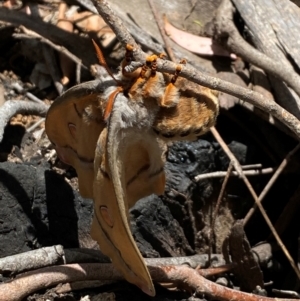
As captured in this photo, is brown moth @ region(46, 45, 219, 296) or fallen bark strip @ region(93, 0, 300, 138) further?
brown moth @ region(46, 45, 219, 296)

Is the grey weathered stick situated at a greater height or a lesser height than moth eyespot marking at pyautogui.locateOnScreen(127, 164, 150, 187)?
lesser

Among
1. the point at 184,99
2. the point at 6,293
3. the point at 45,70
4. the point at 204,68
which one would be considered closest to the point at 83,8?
the point at 45,70

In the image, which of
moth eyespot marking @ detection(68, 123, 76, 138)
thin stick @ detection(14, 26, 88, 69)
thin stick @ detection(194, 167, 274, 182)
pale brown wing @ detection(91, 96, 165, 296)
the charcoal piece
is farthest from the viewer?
thin stick @ detection(14, 26, 88, 69)

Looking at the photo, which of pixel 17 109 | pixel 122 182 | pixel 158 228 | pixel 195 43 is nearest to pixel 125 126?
pixel 122 182

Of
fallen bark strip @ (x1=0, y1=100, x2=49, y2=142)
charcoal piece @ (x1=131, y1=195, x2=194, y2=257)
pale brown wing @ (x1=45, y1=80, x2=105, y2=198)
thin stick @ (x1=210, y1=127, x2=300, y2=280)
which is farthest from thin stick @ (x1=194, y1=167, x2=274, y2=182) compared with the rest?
fallen bark strip @ (x1=0, y1=100, x2=49, y2=142)

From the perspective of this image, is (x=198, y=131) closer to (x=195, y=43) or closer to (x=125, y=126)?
(x=125, y=126)

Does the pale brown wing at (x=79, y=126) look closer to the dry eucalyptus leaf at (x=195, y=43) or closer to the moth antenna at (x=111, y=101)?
the moth antenna at (x=111, y=101)

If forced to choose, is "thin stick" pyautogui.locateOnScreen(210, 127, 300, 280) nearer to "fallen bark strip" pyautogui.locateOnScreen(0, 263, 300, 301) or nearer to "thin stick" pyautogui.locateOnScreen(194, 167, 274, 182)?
"thin stick" pyautogui.locateOnScreen(194, 167, 274, 182)
